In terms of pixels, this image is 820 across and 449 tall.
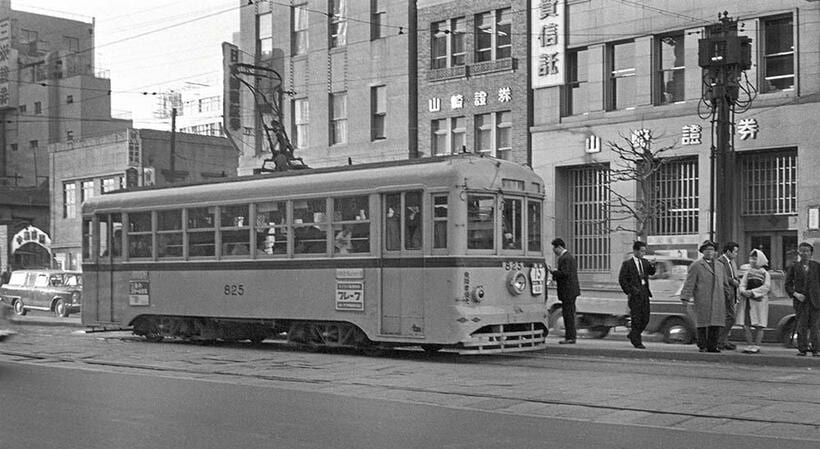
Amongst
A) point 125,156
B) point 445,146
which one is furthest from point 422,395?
point 125,156

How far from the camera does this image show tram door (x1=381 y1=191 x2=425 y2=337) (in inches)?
632

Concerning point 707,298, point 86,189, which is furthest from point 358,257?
point 86,189

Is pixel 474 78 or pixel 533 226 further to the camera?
pixel 474 78

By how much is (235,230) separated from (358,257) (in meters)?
2.88

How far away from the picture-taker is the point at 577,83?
32.7m

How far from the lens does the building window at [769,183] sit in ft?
93.1

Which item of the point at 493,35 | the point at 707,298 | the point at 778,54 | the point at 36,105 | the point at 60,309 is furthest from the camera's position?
the point at 36,105

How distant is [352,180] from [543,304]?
3564 millimetres

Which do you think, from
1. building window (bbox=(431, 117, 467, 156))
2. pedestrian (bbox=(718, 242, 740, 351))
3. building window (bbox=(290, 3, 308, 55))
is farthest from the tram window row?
building window (bbox=(290, 3, 308, 55))

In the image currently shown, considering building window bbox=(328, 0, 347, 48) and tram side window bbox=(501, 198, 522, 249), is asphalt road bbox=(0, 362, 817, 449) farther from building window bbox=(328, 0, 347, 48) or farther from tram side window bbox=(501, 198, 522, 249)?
building window bbox=(328, 0, 347, 48)

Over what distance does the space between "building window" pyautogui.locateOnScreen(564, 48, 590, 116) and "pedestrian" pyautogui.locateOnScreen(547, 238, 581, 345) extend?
15214 millimetres

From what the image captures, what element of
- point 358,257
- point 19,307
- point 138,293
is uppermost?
point 358,257

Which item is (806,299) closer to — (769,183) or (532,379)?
(532,379)

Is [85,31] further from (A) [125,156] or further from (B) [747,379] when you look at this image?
(B) [747,379]
